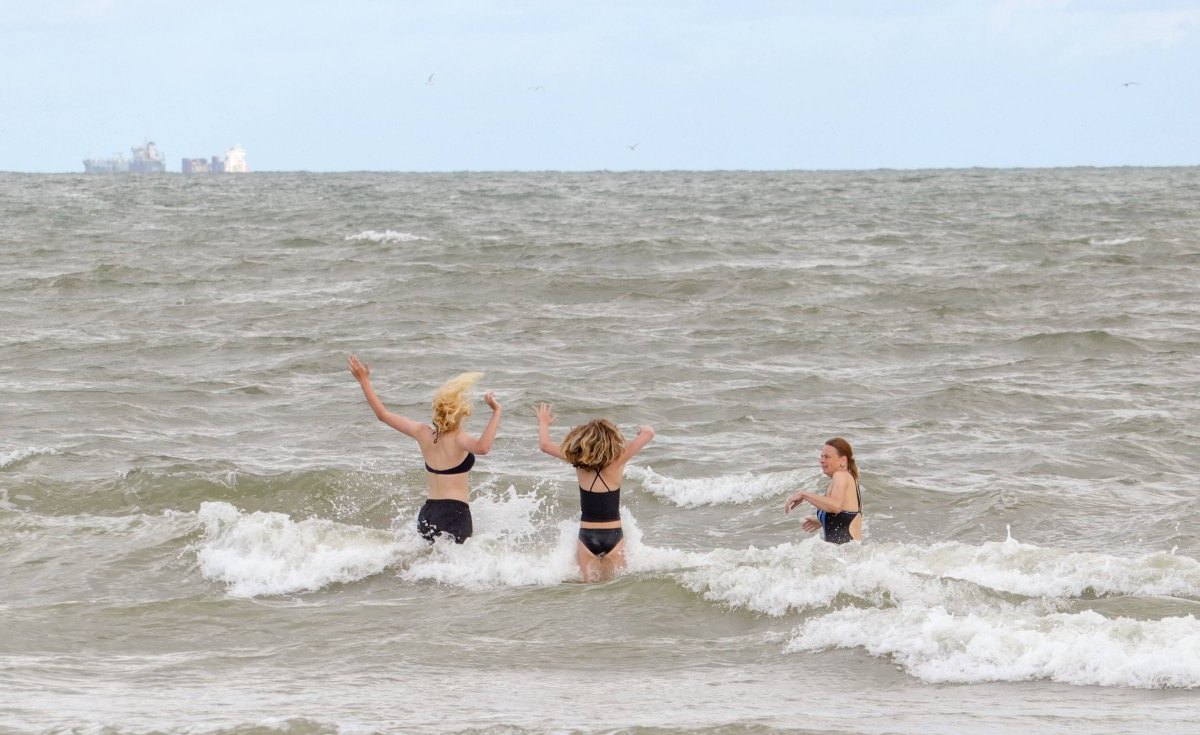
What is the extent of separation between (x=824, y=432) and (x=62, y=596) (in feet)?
26.1

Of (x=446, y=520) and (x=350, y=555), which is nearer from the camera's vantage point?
(x=446, y=520)

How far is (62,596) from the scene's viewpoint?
29.9 ft

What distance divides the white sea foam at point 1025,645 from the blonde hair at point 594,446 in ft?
5.60

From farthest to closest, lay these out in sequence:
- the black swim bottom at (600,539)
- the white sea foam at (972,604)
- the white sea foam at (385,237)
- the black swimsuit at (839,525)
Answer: the white sea foam at (385,237) → the black swimsuit at (839,525) → the black swim bottom at (600,539) → the white sea foam at (972,604)

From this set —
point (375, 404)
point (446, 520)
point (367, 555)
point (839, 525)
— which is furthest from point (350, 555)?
point (839, 525)

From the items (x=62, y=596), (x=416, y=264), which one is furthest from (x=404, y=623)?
(x=416, y=264)

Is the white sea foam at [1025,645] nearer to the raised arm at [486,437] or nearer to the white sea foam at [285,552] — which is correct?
the raised arm at [486,437]

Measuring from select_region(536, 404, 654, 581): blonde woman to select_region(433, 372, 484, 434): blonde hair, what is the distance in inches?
22.0

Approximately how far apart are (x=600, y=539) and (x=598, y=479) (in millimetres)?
428

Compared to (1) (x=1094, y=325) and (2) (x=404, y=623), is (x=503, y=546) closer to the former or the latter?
(2) (x=404, y=623)

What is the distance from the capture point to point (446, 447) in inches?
363

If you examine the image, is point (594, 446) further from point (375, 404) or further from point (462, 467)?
point (375, 404)

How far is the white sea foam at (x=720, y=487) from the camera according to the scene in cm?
1200

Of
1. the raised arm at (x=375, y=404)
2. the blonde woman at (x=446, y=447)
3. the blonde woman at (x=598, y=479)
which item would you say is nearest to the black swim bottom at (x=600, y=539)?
the blonde woman at (x=598, y=479)
